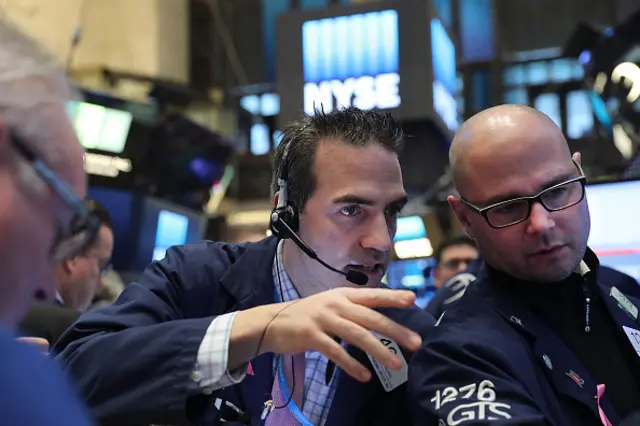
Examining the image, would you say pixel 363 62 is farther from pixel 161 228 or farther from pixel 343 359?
pixel 343 359

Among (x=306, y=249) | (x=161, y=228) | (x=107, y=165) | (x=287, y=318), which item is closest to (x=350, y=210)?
(x=306, y=249)

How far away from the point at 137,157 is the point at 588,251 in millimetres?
7336

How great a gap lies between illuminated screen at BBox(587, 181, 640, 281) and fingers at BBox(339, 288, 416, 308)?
5.44 ft

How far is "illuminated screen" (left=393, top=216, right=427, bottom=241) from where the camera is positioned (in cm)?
566

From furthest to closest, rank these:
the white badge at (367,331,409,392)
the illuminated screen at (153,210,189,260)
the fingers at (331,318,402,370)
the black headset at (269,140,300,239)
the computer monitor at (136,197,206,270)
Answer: the illuminated screen at (153,210,189,260) → the computer monitor at (136,197,206,270) → the black headset at (269,140,300,239) → the white badge at (367,331,409,392) → the fingers at (331,318,402,370)

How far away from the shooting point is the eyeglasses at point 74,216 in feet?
2.32

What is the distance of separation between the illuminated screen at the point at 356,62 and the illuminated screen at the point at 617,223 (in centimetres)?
317

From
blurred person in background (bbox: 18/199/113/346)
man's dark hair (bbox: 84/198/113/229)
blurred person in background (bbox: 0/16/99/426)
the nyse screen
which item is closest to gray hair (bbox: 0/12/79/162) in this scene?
blurred person in background (bbox: 0/16/99/426)

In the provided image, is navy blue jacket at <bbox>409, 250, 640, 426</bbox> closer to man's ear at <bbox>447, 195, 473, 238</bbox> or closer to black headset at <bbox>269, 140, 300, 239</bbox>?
man's ear at <bbox>447, 195, 473, 238</bbox>

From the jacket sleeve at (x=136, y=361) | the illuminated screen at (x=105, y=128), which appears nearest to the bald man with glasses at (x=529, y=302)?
the jacket sleeve at (x=136, y=361)

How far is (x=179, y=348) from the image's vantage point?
3.94ft

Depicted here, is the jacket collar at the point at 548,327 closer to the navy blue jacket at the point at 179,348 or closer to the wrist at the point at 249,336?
the navy blue jacket at the point at 179,348

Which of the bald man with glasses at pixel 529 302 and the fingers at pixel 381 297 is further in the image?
the bald man with glasses at pixel 529 302

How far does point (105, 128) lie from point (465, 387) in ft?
23.5
